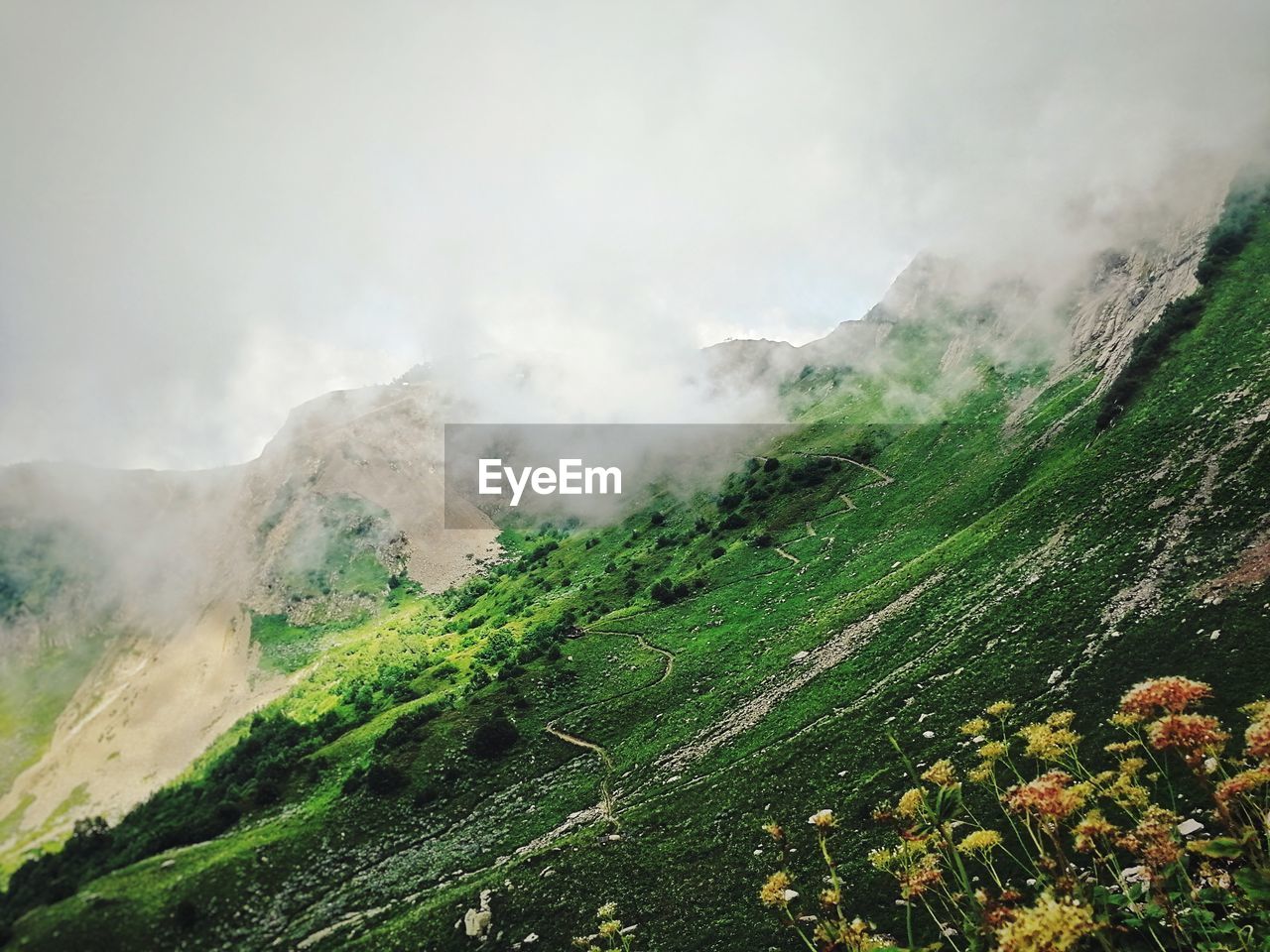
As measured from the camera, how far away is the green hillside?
112 ft

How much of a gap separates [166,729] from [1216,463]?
18079cm

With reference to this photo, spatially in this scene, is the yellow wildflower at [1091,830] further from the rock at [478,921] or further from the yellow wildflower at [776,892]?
the rock at [478,921]

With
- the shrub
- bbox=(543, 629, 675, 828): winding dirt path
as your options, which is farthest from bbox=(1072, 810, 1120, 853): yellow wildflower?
the shrub

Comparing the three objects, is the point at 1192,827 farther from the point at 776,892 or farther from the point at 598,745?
the point at 598,745

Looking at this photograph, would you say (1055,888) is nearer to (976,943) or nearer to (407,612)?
(976,943)

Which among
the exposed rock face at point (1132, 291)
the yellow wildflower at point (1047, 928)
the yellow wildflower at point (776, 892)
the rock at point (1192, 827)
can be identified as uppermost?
the exposed rock face at point (1132, 291)

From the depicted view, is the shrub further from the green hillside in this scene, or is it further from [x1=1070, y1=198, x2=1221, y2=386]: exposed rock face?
[x1=1070, y1=198, x2=1221, y2=386]: exposed rock face

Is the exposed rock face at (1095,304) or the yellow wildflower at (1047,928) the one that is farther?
the exposed rock face at (1095,304)

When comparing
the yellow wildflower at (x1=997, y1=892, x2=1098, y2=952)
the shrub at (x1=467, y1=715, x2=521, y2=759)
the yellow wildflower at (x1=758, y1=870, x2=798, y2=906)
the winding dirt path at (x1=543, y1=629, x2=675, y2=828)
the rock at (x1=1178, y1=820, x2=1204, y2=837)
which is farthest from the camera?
the shrub at (x1=467, y1=715, x2=521, y2=759)

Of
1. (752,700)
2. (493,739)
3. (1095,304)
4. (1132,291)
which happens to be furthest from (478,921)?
(1095,304)

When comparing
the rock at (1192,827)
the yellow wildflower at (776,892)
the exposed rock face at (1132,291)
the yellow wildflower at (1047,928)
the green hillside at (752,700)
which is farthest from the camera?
the exposed rock face at (1132,291)

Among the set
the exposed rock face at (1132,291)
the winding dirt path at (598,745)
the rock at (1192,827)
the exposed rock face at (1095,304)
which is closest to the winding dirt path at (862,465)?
the exposed rock face at (1095,304)

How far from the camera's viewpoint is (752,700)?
5656cm

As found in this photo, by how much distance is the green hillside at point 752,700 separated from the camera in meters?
34.0
